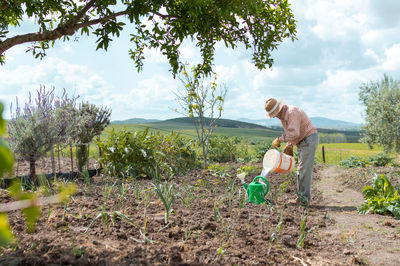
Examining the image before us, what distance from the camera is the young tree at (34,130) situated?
620 cm

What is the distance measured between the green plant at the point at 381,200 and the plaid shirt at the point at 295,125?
4.20 feet

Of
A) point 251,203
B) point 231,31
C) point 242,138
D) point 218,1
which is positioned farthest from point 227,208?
point 242,138

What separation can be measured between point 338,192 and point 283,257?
4500 millimetres

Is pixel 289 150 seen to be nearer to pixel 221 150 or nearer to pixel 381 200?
pixel 381 200

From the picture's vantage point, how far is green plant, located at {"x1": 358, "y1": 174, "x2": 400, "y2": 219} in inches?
186

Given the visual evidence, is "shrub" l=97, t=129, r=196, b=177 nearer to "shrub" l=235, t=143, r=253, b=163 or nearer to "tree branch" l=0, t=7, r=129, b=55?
"tree branch" l=0, t=7, r=129, b=55

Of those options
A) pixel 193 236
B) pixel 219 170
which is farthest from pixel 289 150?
pixel 193 236

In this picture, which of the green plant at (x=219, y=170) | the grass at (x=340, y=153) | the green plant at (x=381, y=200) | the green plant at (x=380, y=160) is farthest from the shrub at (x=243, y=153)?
the green plant at (x=381, y=200)

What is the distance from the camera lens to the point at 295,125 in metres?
5.20

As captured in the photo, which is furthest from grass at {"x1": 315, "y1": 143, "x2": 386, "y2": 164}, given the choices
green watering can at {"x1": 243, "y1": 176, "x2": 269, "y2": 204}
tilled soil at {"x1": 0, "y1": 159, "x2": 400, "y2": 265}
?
tilled soil at {"x1": 0, "y1": 159, "x2": 400, "y2": 265}

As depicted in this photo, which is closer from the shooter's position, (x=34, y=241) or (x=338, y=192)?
(x=34, y=241)

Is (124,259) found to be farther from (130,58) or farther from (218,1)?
(130,58)

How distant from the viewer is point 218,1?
4.89 m

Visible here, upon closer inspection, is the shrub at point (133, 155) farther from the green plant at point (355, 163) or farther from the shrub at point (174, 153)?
the green plant at point (355, 163)
